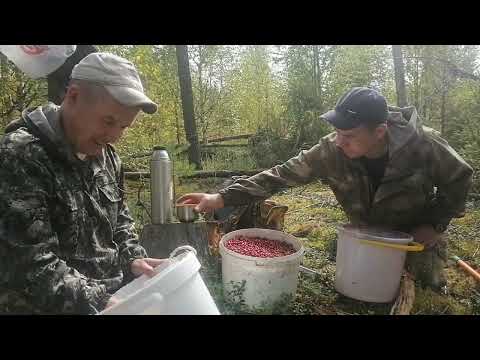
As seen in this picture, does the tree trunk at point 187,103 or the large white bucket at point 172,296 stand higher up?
the tree trunk at point 187,103

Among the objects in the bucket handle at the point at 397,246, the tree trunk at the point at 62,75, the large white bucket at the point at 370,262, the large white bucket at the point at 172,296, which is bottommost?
the large white bucket at the point at 370,262

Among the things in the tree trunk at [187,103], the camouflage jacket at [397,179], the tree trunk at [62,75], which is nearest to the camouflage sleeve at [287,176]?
the camouflage jacket at [397,179]

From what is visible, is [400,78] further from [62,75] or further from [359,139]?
[62,75]

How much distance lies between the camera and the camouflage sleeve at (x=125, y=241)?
7.11ft

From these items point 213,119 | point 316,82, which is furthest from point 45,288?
point 316,82

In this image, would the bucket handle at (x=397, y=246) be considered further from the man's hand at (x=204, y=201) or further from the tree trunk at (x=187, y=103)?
the tree trunk at (x=187, y=103)

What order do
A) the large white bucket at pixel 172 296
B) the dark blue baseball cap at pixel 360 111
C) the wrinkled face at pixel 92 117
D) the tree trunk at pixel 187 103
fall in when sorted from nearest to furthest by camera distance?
the large white bucket at pixel 172 296 → the wrinkled face at pixel 92 117 → the dark blue baseball cap at pixel 360 111 → the tree trunk at pixel 187 103

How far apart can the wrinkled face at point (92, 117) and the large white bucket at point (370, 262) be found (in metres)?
1.90

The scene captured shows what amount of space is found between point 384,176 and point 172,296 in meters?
2.13

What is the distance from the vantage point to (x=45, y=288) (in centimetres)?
155

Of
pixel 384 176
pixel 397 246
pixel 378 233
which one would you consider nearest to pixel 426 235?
pixel 378 233

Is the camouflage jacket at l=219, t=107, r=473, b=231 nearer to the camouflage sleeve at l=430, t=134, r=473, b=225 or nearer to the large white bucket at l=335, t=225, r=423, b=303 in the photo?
the camouflage sleeve at l=430, t=134, r=473, b=225

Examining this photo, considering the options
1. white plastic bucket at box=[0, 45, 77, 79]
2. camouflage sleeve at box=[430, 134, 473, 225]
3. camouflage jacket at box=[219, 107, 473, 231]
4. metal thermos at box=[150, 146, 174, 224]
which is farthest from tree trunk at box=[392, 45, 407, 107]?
white plastic bucket at box=[0, 45, 77, 79]

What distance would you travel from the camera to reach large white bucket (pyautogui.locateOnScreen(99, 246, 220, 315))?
135 centimetres
